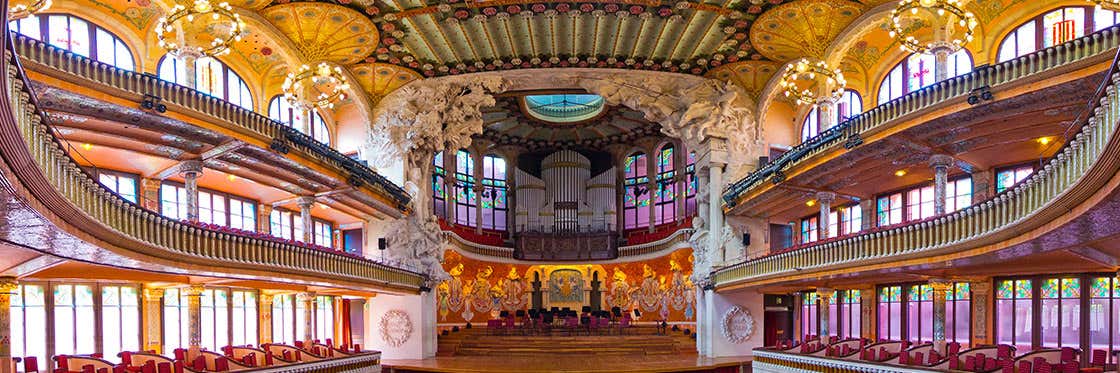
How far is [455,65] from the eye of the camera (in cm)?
3180

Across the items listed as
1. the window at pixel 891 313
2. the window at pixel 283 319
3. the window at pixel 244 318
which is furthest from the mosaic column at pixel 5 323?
the window at pixel 891 313

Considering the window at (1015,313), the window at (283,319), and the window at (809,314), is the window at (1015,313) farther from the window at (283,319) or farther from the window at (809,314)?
the window at (283,319)

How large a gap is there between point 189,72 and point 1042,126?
18.9m

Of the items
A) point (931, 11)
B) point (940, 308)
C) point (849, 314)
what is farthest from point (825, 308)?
point (931, 11)

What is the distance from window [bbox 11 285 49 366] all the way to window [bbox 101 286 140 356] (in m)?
1.83

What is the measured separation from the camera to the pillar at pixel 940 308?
2095 centimetres

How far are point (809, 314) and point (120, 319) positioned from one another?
22322 millimetres

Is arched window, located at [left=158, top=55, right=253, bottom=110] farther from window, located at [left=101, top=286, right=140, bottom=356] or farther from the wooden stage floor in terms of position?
the wooden stage floor

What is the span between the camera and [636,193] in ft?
139

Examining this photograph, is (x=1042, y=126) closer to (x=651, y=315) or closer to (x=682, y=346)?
(x=682, y=346)

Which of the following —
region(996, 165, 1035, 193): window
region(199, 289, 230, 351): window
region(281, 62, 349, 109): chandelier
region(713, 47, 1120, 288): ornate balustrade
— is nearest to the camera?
region(713, 47, 1120, 288): ornate balustrade

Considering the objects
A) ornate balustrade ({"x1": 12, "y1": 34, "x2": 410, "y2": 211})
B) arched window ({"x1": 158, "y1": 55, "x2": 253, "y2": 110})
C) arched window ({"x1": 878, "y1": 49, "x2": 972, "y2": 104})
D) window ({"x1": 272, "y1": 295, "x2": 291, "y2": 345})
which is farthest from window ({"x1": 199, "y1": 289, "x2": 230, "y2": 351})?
arched window ({"x1": 878, "y1": 49, "x2": 972, "y2": 104})

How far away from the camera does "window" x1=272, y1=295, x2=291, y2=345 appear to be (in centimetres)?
3073

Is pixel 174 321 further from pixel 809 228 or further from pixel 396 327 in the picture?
pixel 809 228
